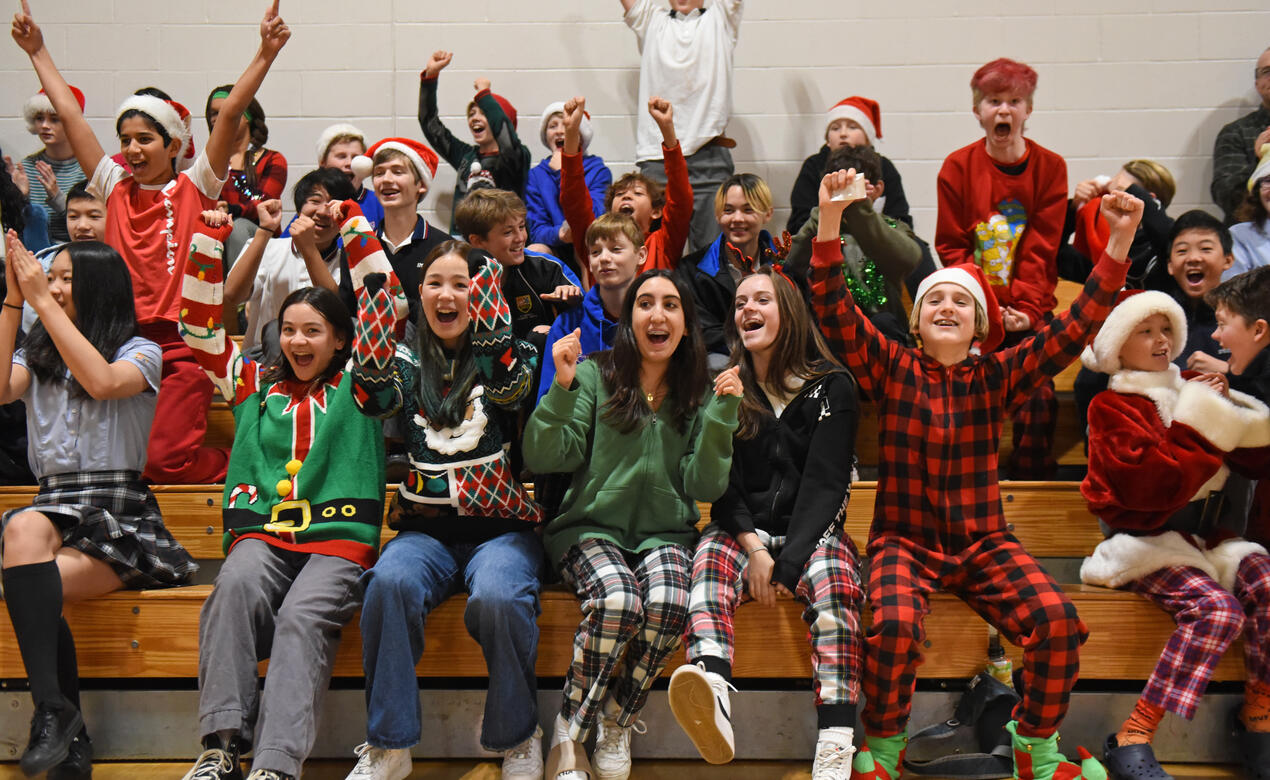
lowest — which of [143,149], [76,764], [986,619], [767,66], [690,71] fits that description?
[76,764]

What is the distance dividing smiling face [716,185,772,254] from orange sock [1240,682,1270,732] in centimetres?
192

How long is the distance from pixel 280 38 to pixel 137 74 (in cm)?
231

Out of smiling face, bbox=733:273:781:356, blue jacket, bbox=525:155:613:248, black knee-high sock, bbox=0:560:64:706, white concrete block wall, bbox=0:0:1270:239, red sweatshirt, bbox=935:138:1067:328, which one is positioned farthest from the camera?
white concrete block wall, bbox=0:0:1270:239

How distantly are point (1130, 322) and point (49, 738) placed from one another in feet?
8.44

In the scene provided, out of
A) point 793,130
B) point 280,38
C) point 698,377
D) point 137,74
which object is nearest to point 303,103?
→ point 137,74

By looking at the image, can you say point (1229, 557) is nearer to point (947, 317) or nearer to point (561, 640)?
point (947, 317)

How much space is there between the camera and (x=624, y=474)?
2459 mm

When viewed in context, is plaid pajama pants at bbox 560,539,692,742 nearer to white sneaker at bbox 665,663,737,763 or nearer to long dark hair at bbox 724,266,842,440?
white sneaker at bbox 665,663,737,763

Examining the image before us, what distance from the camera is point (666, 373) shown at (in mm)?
2588

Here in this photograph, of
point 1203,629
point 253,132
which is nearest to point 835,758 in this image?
point 1203,629

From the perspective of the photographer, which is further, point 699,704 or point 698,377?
point 698,377

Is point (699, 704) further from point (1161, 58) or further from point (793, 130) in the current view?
point (1161, 58)

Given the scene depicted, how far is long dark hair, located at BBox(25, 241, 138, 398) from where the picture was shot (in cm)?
258

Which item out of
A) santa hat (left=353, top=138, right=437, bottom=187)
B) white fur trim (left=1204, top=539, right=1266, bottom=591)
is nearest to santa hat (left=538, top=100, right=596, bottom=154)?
santa hat (left=353, top=138, right=437, bottom=187)
